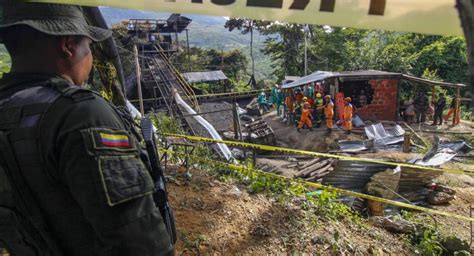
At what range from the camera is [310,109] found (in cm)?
1648

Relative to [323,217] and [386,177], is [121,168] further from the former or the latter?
[386,177]

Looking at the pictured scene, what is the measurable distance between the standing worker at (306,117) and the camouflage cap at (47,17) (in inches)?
571

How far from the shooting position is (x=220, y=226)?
4.34m

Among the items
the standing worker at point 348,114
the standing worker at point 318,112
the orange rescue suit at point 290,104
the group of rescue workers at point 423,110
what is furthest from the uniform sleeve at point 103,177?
the group of rescue workers at point 423,110

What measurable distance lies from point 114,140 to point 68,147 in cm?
15

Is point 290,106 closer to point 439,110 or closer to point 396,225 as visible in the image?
point 439,110

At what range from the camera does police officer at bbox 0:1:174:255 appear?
124 centimetres

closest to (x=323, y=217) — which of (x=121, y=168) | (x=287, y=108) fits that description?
(x=121, y=168)

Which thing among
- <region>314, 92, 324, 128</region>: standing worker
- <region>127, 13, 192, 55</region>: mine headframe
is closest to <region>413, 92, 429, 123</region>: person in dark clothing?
<region>314, 92, 324, 128</region>: standing worker

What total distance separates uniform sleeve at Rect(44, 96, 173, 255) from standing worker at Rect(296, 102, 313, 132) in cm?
1464

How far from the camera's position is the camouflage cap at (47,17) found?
1376 mm

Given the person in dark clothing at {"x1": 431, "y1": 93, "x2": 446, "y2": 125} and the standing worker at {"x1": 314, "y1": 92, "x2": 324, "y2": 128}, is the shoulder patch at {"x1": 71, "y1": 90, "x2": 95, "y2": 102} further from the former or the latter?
the person in dark clothing at {"x1": 431, "y1": 93, "x2": 446, "y2": 125}

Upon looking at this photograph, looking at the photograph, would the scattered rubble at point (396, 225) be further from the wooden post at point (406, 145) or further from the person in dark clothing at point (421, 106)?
the person in dark clothing at point (421, 106)

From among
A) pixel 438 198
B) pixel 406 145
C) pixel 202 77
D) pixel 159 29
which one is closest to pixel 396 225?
pixel 438 198
